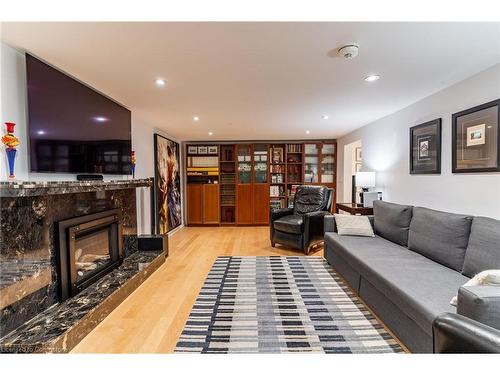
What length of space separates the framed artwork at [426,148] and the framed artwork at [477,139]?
22cm

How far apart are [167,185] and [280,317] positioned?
3.53 meters

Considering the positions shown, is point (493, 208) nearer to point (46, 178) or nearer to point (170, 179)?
point (46, 178)

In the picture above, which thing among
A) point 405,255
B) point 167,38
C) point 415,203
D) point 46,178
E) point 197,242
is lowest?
point 197,242

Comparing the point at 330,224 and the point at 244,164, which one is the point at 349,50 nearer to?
the point at 330,224

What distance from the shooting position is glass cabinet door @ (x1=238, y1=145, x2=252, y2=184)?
5.81 m

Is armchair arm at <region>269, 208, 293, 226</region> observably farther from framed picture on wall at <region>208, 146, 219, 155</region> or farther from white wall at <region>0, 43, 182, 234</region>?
white wall at <region>0, 43, 182, 234</region>

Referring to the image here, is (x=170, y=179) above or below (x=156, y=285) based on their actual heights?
above

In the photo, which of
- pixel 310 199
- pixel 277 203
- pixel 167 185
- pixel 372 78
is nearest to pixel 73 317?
pixel 372 78

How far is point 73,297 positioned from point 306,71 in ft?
8.84

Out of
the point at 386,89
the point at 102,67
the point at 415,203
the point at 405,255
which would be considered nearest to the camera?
the point at 102,67

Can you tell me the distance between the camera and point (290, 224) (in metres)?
3.68

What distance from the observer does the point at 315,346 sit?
1.60m

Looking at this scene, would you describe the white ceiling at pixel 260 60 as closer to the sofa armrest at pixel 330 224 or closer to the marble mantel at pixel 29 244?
the marble mantel at pixel 29 244

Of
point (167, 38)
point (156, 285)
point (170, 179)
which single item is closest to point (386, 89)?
point (167, 38)
